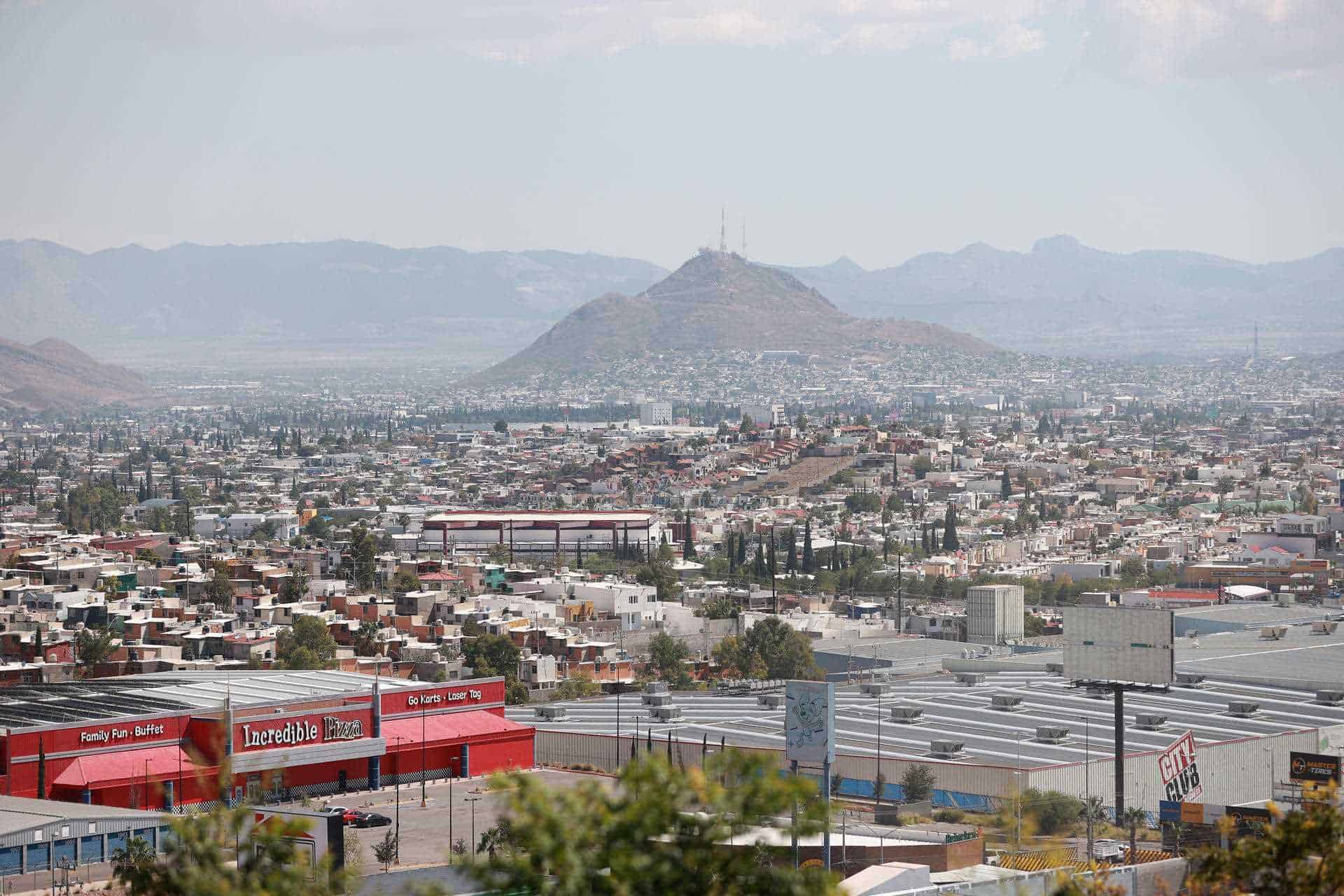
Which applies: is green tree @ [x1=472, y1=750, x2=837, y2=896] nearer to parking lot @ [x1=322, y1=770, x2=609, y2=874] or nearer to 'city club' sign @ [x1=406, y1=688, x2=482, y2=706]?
parking lot @ [x1=322, y1=770, x2=609, y2=874]

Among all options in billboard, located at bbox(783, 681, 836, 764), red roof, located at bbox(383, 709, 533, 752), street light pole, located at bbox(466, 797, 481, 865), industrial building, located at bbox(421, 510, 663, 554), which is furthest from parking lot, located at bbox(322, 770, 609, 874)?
industrial building, located at bbox(421, 510, 663, 554)

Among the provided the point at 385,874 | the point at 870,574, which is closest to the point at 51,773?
the point at 385,874

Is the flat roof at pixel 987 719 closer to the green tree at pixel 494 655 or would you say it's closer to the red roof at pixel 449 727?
the red roof at pixel 449 727

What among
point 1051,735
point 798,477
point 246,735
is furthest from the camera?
point 798,477

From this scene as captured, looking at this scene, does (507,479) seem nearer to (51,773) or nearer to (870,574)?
(870,574)

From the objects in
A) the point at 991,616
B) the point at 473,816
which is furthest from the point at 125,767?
the point at 991,616

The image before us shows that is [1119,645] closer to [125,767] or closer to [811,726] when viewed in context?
[811,726]

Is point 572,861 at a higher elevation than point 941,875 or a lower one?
higher
